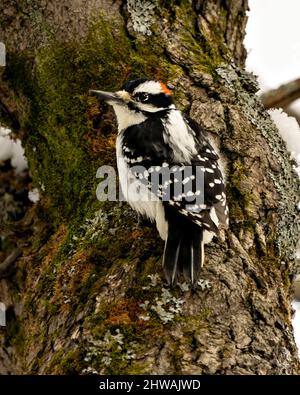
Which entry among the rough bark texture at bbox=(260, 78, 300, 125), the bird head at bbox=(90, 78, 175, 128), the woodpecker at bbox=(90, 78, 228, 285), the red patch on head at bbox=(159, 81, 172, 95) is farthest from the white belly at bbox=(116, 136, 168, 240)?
the rough bark texture at bbox=(260, 78, 300, 125)

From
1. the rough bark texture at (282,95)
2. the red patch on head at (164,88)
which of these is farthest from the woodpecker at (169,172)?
the rough bark texture at (282,95)

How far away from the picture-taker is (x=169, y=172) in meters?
3.86

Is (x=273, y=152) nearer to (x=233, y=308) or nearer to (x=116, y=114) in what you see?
(x=116, y=114)

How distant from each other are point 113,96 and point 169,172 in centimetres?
65

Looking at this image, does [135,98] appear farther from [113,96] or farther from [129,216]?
[129,216]

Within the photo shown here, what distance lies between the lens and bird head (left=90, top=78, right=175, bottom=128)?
4.20 metres

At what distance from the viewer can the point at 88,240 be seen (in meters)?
3.88

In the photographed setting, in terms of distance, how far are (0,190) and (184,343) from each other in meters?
2.80

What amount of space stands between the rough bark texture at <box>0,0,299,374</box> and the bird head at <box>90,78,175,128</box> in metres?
0.16

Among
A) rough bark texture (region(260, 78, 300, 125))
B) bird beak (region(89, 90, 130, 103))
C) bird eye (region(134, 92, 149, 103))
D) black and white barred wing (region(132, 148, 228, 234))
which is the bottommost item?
black and white barred wing (region(132, 148, 228, 234))

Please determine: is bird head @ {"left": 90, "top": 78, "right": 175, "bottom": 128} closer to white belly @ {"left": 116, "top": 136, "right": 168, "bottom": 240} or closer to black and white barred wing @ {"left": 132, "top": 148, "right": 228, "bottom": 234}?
white belly @ {"left": 116, "top": 136, "right": 168, "bottom": 240}

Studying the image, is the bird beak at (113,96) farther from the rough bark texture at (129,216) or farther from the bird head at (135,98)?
the rough bark texture at (129,216)

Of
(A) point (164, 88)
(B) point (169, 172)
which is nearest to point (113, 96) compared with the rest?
(A) point (164, 88)

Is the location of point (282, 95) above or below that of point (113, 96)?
above
